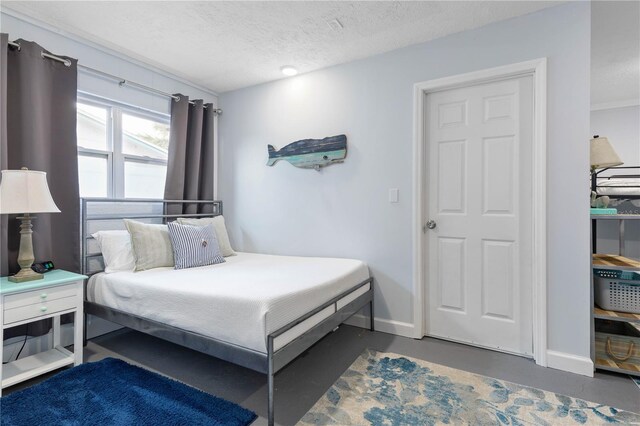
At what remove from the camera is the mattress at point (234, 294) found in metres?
1.65

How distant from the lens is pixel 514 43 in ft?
7.50

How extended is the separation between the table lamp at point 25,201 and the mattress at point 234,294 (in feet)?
1.56

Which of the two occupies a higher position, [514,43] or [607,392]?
[514,43]

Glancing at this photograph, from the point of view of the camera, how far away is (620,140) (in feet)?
14.1

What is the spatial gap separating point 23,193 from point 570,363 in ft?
11.9

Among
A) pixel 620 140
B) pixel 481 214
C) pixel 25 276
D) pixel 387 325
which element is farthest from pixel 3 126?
pixel 620 140

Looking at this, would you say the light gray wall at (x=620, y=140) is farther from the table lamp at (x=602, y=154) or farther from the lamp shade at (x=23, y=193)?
the lamp shade at (x=23, y=193)

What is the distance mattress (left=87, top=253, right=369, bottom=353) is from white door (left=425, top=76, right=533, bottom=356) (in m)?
0.74

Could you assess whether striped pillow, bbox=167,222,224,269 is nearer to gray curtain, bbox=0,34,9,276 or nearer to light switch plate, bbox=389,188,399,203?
gray curtain, bbox=0,34,9,276

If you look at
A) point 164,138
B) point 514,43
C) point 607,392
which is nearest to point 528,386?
point 607,392

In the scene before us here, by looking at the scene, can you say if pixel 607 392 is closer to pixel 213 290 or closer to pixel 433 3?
pixel 213 290

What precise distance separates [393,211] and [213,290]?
1.61 meters

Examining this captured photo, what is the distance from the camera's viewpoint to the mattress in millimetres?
1654

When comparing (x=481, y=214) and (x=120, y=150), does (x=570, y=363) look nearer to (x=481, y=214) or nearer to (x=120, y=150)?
(x=481, y=214)
